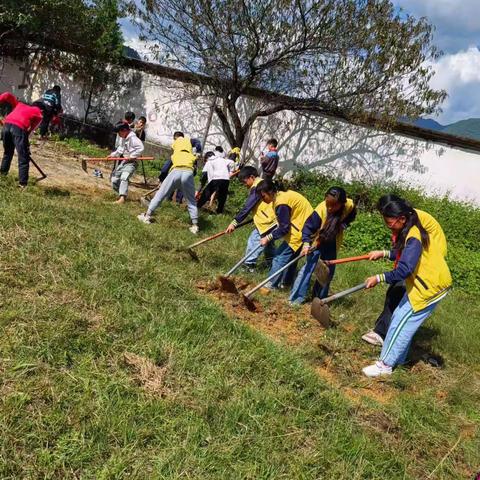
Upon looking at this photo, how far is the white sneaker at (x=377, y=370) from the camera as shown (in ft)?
13.1

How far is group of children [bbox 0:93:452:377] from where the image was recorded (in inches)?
148

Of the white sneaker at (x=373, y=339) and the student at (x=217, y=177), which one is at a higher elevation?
the student at (x=217, y=177)

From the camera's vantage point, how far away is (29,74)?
1496cm

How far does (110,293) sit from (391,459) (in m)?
2.34

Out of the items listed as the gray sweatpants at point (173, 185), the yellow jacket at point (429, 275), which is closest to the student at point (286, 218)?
the yellow jacket at point (429, 275)

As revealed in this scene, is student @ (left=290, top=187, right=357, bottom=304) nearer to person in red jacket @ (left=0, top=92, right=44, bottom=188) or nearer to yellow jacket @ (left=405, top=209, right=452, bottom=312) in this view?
yellow jacket @ (left=405, top=209, right=452, bottom=312)

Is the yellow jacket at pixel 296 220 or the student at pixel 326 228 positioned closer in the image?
the student at pixel 326 228

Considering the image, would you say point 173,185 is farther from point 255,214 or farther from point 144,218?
point 255,214

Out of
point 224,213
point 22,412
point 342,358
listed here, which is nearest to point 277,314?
point 342,358

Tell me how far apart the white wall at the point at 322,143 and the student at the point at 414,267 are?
9.25 metres

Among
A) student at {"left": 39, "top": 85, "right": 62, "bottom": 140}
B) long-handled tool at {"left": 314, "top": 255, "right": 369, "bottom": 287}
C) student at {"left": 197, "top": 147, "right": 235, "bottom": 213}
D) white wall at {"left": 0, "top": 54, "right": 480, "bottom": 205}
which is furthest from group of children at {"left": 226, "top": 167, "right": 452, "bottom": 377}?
→ student at {"left": 39, "top": 85, "right": 62, "bottom": 140}

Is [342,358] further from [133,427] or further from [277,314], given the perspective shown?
[133,427]

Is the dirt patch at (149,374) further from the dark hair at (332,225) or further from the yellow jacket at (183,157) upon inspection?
the yellow jacket at (183,157)

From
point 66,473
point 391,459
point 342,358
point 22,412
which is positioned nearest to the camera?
point 66,473
